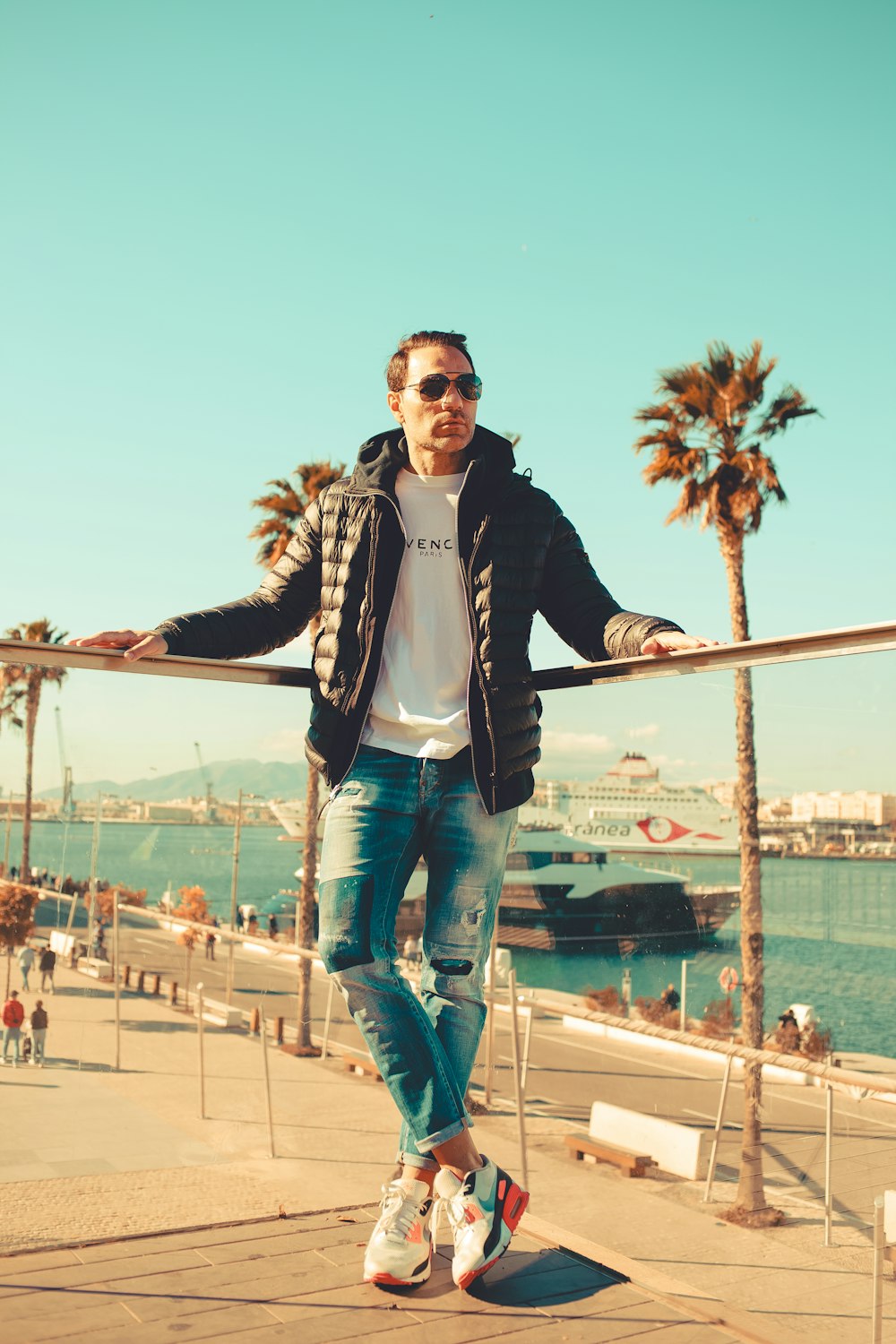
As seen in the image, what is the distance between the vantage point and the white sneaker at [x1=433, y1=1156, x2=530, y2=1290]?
1.92 meters

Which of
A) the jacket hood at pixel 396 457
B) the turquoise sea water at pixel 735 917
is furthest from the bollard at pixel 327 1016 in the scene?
the jacket hood at pixel 396 457

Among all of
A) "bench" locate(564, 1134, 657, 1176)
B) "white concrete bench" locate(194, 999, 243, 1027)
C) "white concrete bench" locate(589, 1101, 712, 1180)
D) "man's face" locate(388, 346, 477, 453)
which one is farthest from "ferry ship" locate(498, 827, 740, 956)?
"bench" locate(564, 1134, 657, 1176)

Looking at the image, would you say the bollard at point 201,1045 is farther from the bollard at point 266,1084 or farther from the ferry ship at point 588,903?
the ferry ship at point 588,903

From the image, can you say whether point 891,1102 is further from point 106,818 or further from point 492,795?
point 106,818

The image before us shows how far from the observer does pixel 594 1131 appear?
541 cm

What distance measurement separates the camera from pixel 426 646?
2201 mm

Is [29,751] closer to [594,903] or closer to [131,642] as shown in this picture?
[131,642]

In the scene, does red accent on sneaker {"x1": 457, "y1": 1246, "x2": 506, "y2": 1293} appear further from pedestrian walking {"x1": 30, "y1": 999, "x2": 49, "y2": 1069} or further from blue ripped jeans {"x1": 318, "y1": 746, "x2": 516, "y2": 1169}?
pedestrian walking {"x1": 30, "y1": 999, "x2": 49, "y2": 1069}

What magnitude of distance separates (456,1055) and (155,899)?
1289 mm

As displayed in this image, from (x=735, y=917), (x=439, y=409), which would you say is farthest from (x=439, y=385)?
(x=735, y=917)

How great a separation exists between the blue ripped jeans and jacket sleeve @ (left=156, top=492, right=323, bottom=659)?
1.23 feet

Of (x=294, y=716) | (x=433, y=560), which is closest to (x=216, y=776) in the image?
(x=294, y=716)

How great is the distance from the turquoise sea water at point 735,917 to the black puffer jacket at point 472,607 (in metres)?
0.80

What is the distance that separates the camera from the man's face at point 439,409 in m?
2.25
